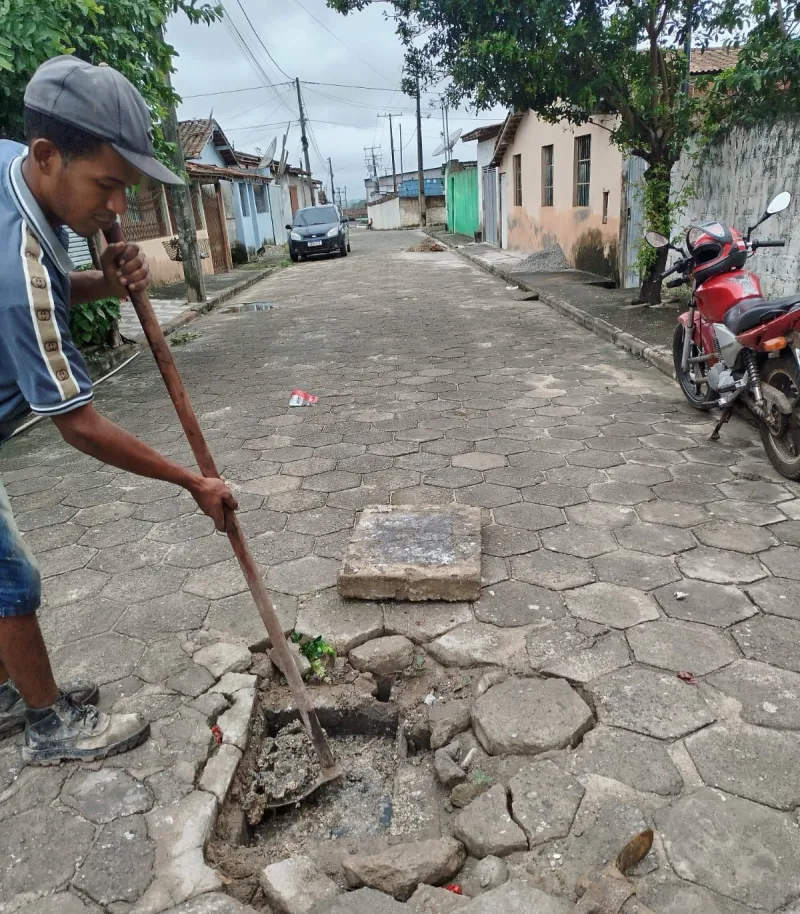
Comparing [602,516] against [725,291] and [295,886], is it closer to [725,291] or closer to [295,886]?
[725,291]

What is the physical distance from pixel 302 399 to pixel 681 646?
410cm

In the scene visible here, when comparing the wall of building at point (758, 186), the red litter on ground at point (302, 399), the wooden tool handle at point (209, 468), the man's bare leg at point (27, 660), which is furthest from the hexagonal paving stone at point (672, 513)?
the wall of building at point (758, 186)

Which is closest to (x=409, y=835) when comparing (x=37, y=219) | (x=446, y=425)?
(x=37, y=219)

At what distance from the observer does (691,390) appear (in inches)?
207

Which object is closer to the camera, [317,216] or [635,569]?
[635,569]

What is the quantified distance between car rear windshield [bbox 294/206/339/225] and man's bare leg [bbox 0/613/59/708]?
21.5 metres

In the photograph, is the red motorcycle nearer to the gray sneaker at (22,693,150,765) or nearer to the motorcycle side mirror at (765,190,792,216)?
the motorcycle side mirror at (765,190,792,216)

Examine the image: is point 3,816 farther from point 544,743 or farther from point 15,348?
point 544,743

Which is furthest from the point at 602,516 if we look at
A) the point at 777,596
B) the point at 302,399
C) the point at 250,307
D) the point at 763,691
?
the point at 250,307

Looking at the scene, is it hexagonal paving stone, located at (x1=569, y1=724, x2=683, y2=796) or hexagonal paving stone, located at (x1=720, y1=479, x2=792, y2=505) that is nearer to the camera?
hexagonal paving stone, located at (x1=569, y1=724, x2=683, y2=796)

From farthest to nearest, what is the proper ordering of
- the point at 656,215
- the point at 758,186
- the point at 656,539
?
the point at 656,215
the point at 758,186
the point at 656,539

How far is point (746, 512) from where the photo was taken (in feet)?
11.8

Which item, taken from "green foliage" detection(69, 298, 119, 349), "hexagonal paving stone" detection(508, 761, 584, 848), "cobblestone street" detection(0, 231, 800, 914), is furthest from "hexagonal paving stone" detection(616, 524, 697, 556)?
"green foliage" detection(69, 298, 119, 349)

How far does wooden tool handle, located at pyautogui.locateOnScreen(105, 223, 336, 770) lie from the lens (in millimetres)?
2010
